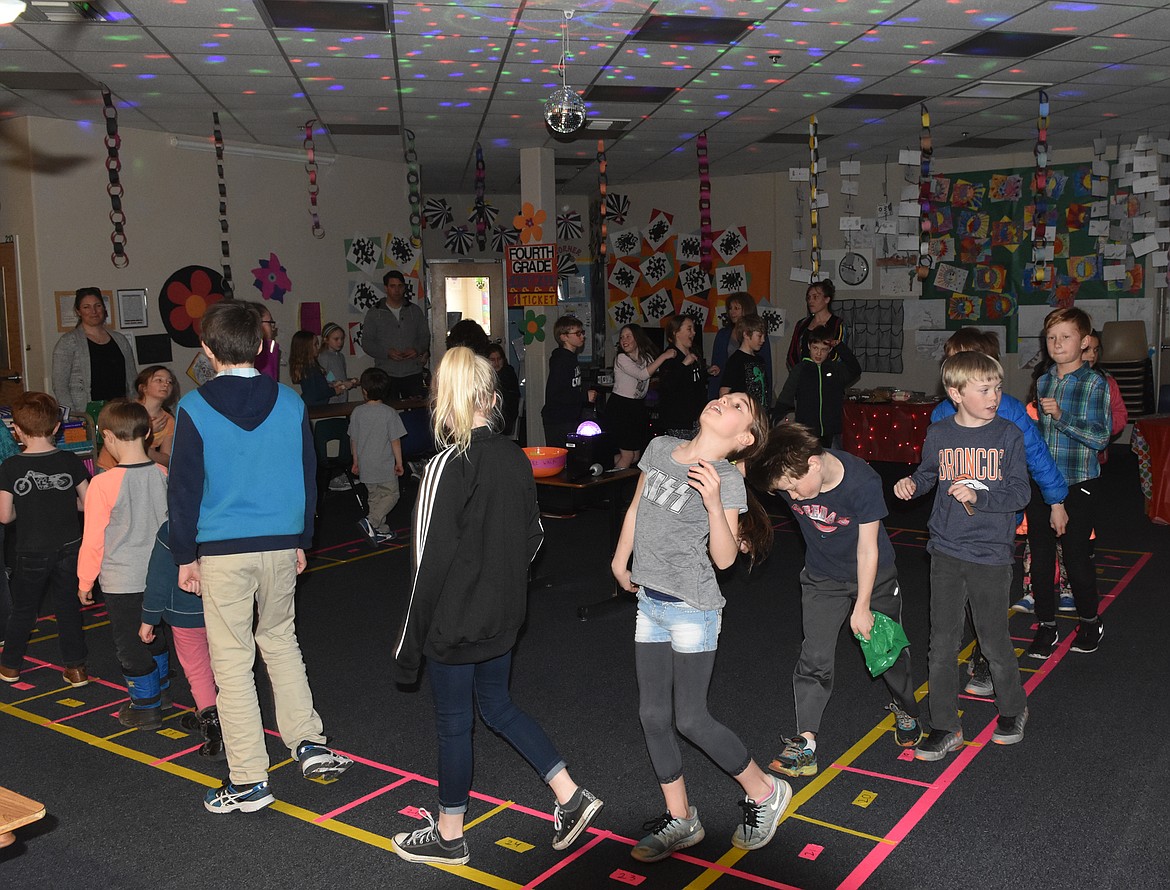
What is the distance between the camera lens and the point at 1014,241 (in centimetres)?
1118

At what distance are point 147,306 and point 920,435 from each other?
6593 millimetres

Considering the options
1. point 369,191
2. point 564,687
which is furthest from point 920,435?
point 369,191

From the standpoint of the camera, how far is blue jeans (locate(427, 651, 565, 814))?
2855mm

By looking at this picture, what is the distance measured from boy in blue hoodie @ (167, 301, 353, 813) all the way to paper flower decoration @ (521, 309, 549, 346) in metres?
7.19

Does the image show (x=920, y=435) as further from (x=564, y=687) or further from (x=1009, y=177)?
(x=564, y=687)

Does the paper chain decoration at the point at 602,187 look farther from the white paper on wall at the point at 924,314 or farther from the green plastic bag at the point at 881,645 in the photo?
the green plastic bag at the point at 881,645

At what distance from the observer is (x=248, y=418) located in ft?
10.5

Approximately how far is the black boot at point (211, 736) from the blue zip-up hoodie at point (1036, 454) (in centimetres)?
280

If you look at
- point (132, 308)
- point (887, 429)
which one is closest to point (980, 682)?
point (887, 429)

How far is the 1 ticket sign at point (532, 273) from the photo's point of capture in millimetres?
10281

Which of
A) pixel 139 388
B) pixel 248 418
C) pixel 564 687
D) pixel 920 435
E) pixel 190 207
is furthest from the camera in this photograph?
pixel 190 207

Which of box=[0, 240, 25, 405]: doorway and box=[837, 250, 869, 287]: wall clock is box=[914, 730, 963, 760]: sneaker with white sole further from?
box=[837, 250, 869, 287]: wall clock

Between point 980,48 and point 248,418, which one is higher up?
point 980,48

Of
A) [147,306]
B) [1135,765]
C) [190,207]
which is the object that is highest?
[190,207]
